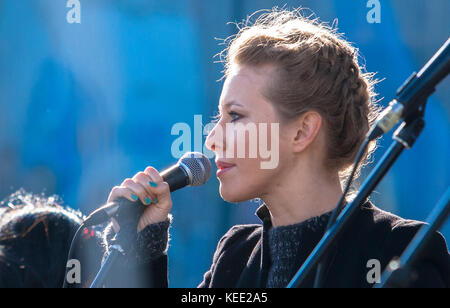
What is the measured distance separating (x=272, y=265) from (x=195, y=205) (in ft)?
4.92

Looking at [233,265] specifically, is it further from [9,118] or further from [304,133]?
[9,118]

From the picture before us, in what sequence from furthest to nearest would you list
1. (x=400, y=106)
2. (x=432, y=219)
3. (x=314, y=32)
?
(x=314, y=32)
(x=400, y=106)
(x=432, y=219)

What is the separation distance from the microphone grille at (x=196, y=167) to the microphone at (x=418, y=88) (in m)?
0.70

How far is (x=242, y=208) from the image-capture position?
3105mm

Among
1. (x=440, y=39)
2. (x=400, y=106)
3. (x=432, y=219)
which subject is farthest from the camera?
(x=440, y=39)

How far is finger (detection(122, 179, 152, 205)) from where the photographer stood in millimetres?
1548

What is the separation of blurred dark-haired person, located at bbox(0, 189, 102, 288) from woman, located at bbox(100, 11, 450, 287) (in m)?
0.13

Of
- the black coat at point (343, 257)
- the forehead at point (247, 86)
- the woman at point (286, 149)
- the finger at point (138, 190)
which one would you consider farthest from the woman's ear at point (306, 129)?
the finger at point (138, 190)

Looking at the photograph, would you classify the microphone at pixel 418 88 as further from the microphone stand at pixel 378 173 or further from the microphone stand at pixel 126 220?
the microphone stand at pixel 126 220

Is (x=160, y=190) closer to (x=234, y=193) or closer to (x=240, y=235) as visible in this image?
(x=234, y=193)

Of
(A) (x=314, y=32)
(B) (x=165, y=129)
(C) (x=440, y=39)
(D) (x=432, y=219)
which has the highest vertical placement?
(C) (x=440, y=39)

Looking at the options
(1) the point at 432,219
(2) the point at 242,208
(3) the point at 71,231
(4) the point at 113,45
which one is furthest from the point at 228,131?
(4) the point at 113,45

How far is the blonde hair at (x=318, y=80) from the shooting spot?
1.71m

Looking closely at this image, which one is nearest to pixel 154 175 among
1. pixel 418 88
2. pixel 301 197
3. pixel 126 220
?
pixel 126 220
